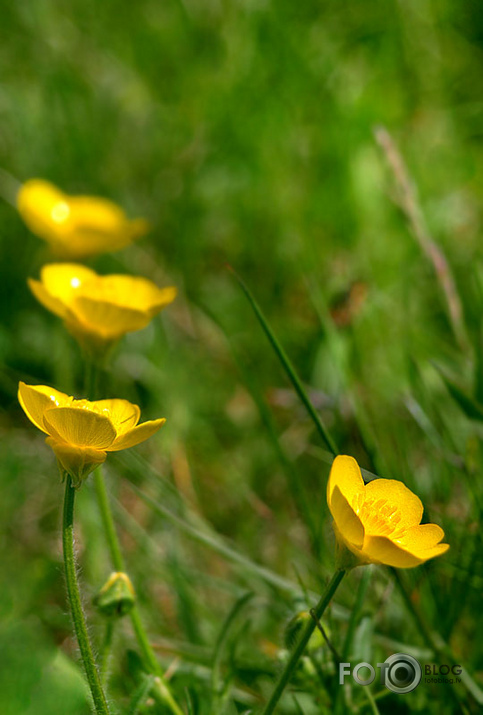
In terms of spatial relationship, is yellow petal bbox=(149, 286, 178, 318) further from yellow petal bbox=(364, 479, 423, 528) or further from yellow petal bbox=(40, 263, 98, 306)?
yellow petal bbox=(364, 479, 423, 528)

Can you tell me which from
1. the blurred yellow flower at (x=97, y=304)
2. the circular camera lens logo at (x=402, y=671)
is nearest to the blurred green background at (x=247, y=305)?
the circular camera lens logo at (x=402, y=671)

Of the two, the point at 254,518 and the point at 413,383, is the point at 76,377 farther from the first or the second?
the point at 413,383

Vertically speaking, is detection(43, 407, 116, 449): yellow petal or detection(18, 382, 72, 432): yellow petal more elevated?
detection(18, 382, 72, 432): yellow petal

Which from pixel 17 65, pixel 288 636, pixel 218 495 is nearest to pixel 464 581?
pixel 288 636

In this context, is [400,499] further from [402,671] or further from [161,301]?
[161,301]

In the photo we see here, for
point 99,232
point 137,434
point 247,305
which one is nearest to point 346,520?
point 137,434

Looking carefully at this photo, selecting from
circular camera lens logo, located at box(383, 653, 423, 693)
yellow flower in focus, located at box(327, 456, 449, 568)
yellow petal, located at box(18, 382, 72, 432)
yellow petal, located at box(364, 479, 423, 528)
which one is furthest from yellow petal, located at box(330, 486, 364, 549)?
circular camera lens logo, located at box(383, 653, 423, 693)

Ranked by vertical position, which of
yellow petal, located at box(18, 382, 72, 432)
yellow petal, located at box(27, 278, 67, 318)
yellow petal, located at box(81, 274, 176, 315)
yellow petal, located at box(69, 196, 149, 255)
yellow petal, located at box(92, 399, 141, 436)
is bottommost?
yellow petal, located at box(18, 382, 72, 432)
